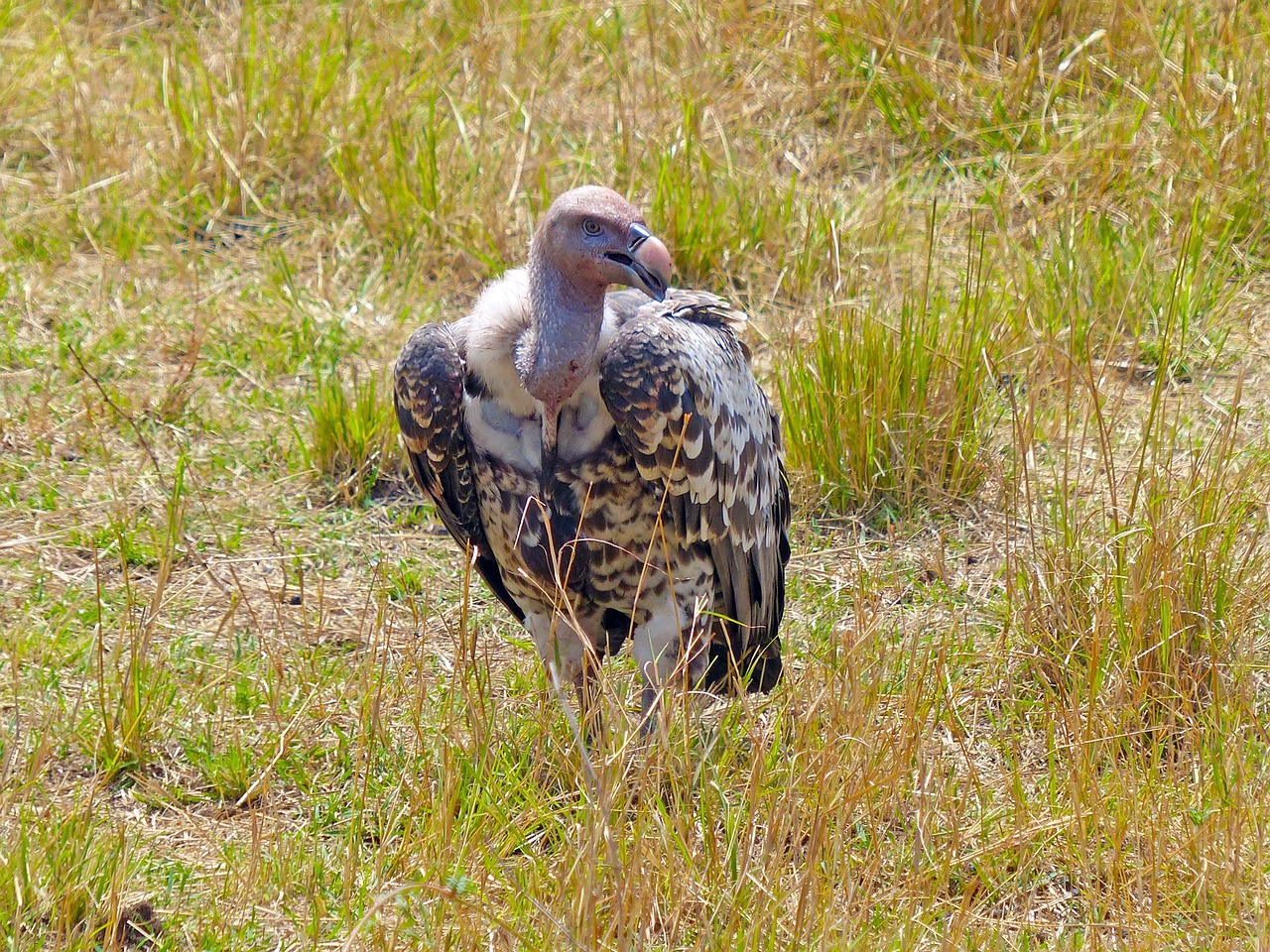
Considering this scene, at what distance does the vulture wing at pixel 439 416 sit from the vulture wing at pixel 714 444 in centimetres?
40

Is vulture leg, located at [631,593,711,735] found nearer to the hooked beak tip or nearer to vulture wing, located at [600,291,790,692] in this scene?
vulture wing, located at [600,291,790,692]

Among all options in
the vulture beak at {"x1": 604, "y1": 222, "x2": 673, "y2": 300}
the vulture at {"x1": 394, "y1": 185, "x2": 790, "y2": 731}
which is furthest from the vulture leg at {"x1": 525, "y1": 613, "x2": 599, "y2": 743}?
the vulture beak at {"x1": 604, "y1": 222, "x2": 673, "y2": 300}

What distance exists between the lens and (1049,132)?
247 inches

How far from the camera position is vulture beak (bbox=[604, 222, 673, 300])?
3275 mm

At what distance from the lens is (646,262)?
10.8 feet

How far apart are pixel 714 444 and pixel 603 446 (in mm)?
304

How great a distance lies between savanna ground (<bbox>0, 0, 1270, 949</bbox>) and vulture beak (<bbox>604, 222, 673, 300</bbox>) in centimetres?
96

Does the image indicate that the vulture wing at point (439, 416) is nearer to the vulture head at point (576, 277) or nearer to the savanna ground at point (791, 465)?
the vulture head at point (576, 277)

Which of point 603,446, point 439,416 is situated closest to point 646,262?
point 603,446

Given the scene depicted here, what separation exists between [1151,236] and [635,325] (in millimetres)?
3137

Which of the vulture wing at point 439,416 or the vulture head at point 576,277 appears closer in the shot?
the vulture head at point 576,277

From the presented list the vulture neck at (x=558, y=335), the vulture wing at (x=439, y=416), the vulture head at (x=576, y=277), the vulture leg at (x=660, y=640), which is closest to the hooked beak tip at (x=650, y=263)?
the vulture head at (x=576, y=277)

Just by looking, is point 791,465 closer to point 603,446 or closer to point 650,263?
point 603,446

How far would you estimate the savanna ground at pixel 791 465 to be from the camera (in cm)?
291
